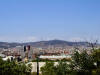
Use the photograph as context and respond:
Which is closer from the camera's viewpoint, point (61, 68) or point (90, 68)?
point (61, 68)

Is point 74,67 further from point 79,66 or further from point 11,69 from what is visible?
point 11,69

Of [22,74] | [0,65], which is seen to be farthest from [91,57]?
[0,65]

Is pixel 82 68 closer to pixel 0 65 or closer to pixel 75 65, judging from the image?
pixel 75 65

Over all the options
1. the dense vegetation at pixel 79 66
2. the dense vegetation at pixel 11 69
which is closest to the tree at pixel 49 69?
the dense vegetation at pixel 79 66

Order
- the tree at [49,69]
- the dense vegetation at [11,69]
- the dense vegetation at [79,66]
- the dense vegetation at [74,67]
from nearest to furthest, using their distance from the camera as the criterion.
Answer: the dense vegetation at [79,66] → the dense vegetation at [74,67] → the tree at [49,69] → the dense vegetation at [11,69]

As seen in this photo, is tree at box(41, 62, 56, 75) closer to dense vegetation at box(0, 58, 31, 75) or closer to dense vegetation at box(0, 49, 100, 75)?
dense vegetation at box(0, 49, 100, 75)

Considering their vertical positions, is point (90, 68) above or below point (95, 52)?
below

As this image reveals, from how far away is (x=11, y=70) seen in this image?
2347 centimetres

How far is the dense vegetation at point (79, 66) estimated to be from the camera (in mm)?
21734

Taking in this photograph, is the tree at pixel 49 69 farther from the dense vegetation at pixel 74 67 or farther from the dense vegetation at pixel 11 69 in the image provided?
the dense vegetation at pixel 11 69

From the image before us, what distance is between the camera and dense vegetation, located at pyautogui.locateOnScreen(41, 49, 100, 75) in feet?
71.3

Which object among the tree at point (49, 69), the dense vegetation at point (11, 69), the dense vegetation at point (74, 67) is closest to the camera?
the dense vegetation at point (74, 67)

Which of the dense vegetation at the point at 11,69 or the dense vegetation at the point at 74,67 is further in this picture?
the dense vegetation at the point at 11,69

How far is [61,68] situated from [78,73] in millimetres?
2586
